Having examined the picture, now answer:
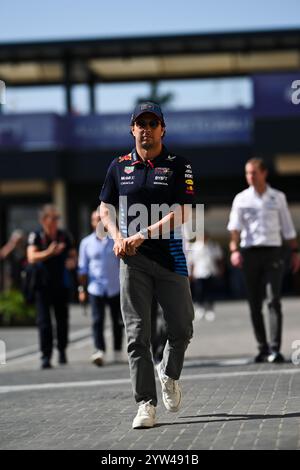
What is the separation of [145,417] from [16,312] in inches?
516

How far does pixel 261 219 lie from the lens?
36.4 ft

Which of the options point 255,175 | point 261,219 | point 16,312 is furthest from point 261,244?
point 16,312

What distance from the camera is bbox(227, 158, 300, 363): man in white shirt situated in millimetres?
11062

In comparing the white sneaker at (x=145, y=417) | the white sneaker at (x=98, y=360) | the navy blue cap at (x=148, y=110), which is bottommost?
the white sneaker at (x=98, y=360)

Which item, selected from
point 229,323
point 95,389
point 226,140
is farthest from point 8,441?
point 226,140

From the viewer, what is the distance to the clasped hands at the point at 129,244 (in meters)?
6.96

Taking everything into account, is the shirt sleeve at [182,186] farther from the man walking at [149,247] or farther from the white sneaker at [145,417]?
the white sneaker at [145,417]

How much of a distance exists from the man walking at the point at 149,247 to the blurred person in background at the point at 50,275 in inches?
215

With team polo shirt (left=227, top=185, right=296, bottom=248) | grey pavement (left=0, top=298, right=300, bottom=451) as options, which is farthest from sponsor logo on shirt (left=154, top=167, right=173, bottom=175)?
team polo shirt (left=227, top=185, right=296, bottom=248)

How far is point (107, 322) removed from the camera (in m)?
20.8

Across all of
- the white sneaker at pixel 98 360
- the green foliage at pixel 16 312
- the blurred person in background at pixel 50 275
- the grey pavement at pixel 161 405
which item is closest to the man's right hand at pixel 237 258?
the grey pavement at pixel 161 405

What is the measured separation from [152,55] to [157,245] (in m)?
24.7

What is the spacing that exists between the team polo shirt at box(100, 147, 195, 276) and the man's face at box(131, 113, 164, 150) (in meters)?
0.11
